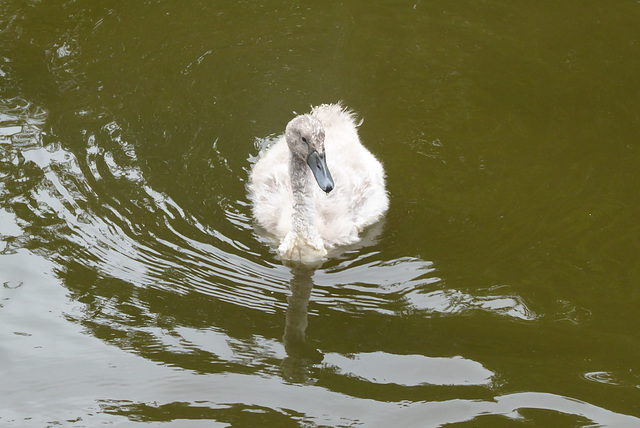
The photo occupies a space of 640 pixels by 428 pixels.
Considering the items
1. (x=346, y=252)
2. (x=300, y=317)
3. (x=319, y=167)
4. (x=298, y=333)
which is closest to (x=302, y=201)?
(x=319, y=167)

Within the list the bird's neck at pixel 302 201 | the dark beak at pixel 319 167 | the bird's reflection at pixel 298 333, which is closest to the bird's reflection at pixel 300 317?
the bird's reflection at pixel 298 333

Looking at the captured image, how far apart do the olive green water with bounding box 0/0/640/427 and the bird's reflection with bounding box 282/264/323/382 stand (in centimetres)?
2

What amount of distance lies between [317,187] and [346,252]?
0.72m

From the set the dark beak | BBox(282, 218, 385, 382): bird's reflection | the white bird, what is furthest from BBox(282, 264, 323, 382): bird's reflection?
the dark beak

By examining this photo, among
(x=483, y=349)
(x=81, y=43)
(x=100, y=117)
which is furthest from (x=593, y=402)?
(x=81, y=43)

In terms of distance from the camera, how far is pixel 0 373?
482 cm

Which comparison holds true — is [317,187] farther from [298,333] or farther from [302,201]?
[298,333]

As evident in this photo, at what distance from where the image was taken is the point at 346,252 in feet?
20.1

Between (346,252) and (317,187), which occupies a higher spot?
(317,187)

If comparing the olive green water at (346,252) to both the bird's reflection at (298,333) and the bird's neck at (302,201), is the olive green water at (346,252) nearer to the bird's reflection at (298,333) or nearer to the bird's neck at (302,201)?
the bird's reflection at (298,333)

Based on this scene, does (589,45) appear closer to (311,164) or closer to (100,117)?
(311,164)

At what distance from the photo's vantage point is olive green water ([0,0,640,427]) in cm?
474

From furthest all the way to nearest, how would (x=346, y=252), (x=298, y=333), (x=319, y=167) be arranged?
(x=346, y=252) → (x=319, y=167) → (x=298, y=333)

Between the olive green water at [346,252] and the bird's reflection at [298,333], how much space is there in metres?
0.02
